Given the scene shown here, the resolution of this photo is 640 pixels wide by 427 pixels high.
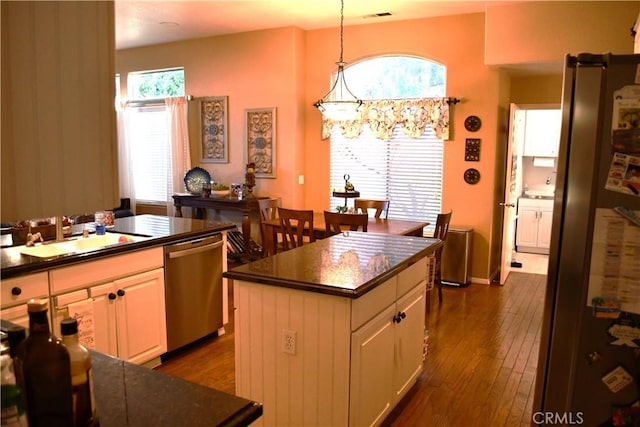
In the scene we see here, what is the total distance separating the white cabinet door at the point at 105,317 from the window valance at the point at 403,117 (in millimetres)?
4017

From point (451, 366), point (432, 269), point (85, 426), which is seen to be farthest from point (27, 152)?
point (432, 269)

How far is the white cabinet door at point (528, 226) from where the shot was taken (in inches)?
294

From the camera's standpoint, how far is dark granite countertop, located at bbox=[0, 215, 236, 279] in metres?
2.53

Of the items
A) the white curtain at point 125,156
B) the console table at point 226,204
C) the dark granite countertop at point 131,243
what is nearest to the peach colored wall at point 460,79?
the console table at point 226,204

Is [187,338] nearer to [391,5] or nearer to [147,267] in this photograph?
[147,267]

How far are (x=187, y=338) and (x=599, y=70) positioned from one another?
306 cm

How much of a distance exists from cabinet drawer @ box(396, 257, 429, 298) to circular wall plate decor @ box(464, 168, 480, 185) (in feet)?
9.75

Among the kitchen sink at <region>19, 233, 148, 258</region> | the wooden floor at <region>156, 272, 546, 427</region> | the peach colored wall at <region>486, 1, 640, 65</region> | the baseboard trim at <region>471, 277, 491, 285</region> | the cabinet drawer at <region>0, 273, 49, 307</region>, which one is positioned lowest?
the wooden floor at <region>156, 272, 546, 427</region>

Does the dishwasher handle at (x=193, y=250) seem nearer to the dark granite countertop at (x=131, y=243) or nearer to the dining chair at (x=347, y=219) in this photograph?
the dark granite countertop at (x=131, y=243)

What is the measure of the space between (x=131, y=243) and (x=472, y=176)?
401 centimetres

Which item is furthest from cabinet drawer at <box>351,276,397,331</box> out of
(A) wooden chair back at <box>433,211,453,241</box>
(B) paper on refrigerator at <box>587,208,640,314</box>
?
(A) wooden chair back at <box>433,211,453,241</box>

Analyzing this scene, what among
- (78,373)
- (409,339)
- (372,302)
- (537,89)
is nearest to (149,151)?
(537,89)

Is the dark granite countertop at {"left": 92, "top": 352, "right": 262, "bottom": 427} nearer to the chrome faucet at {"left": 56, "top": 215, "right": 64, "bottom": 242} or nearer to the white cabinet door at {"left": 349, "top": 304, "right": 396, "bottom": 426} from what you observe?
the white cabinet door at {"left": 349, "top": 304, "right": 396, "bottom": 426}

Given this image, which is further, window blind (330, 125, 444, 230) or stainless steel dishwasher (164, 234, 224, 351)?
window blind (330, 125, 444, 230)
